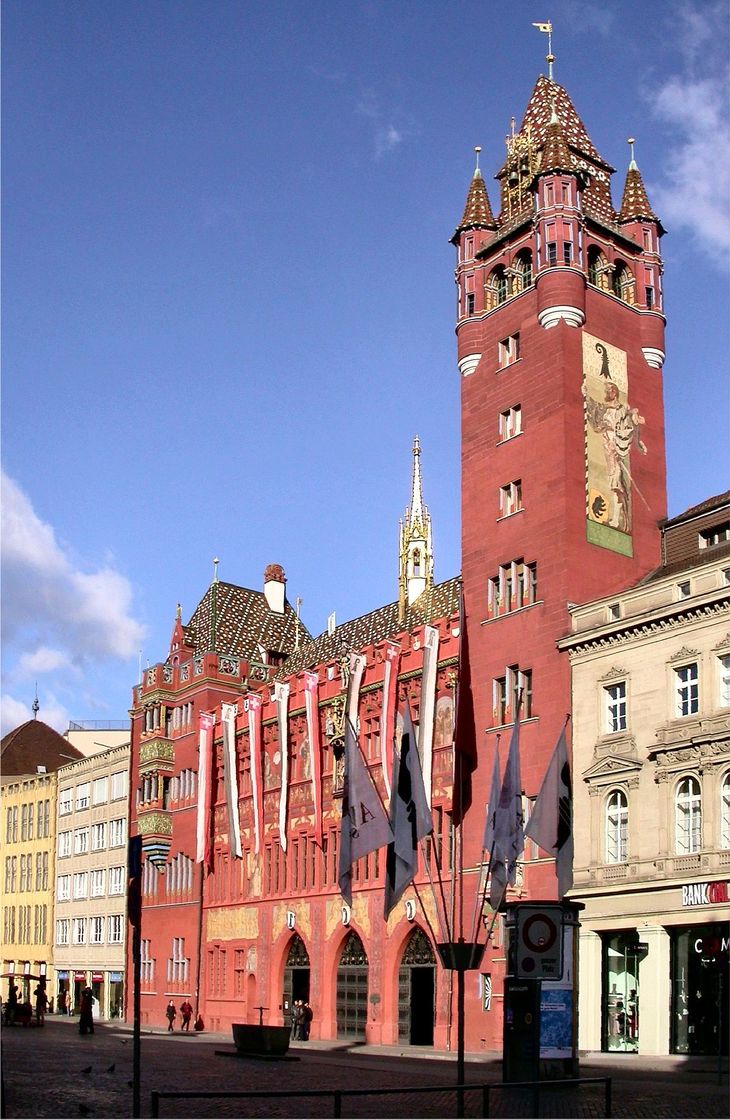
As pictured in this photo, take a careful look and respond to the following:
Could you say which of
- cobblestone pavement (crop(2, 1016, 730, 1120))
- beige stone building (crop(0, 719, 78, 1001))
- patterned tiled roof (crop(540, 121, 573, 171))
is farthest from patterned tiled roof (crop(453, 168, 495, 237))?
beige stone building (crop(0, 719, 78, 1001))

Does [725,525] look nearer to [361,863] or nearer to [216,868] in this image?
[361,863]

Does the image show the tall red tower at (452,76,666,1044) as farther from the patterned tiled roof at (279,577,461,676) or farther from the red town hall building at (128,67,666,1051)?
the patterned tiled roof at (279,577,461,676)

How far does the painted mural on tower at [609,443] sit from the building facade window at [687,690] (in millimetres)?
8166

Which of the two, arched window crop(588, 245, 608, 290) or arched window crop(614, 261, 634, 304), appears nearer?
arched window crop(588, 245, 608, 290)

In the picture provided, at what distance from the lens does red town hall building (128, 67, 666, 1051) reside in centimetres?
5116

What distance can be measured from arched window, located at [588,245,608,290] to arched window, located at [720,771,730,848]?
22.1 meters

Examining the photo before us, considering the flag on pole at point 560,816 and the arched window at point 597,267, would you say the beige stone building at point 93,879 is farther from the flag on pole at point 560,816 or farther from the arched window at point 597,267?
the flag on pole at point 560,816

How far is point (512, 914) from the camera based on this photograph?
2583 centimetres

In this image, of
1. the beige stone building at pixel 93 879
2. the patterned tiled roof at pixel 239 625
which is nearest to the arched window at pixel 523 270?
the patterned tiled roof at pixel 239 625

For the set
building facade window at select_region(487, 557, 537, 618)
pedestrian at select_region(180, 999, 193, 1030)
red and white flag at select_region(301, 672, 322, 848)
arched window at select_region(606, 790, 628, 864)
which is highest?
building facade window at select_region(487, 557, 537, 618)

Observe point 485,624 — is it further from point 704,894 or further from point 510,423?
point 704,894

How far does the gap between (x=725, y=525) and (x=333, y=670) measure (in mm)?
21665

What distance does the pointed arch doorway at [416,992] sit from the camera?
177 ft

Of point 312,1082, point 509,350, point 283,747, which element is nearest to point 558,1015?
point 312,1082
